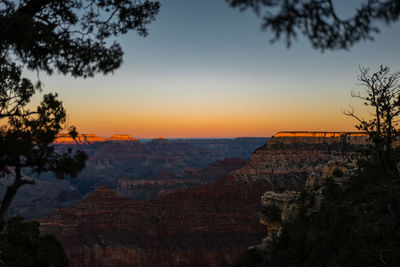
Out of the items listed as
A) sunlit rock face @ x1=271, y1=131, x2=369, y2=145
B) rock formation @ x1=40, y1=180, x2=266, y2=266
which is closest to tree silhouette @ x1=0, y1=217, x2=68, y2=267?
rock formation @ x1=40, y1=180, x2=266, y2=266

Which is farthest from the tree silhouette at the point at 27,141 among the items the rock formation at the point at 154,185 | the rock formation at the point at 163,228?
the rock formation at the point at 154,185

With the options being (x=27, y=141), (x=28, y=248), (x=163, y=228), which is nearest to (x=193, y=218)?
(x=163, y=228)

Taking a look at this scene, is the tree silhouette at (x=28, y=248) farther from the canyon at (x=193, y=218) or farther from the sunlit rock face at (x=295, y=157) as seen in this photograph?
the sunlit rock face at (x=295, y=157)

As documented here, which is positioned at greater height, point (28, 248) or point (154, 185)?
point (28, 248)

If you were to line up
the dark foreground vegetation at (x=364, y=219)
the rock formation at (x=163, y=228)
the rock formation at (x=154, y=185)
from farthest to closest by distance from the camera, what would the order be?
the rock formation at (x=154, y=185)
the rock formation at (x=163, y=228)
the dark foreground vegetation at (x=364, y=219)

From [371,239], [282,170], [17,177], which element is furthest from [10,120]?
[282,170]

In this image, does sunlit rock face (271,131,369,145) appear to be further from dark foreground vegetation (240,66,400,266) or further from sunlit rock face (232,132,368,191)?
dark foreground vegetation (240,66,400,266)

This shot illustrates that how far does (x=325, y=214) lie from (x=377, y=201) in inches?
191

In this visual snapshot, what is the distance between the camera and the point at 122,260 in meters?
52.3

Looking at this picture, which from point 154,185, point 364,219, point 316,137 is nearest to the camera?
point 364,219

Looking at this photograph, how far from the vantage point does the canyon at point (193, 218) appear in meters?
54.2

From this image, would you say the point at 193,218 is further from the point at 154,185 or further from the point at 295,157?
the point at 154,185

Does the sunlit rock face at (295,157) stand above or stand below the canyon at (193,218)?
above

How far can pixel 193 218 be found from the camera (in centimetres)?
6562
